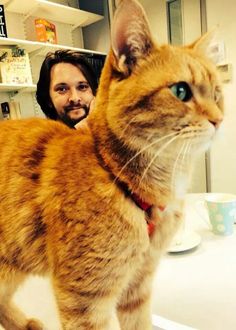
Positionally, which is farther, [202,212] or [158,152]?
[202,212]

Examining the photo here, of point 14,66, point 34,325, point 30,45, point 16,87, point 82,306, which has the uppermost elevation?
point 30,45

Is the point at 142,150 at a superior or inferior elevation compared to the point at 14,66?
inferior

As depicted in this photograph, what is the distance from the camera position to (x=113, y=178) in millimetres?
475

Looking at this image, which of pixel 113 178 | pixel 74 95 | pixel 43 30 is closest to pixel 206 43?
pixel 113 178

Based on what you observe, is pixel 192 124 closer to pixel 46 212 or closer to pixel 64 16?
pixel 46 212

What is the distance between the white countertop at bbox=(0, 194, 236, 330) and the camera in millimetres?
554

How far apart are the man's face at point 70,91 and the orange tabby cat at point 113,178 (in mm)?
879

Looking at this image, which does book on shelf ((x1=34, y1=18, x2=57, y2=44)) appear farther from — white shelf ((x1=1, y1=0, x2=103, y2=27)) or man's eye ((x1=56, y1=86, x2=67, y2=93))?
man's eye ((x1=56, y1=86, x2=67, y2=93))

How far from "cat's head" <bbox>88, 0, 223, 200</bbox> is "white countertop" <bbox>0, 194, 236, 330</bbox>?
0.27m

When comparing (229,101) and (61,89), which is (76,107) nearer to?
(61,89)

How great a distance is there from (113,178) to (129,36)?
20 cm

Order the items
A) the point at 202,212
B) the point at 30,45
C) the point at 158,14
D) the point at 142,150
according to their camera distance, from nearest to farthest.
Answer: the point at 142,150
the point at 202,212
the point at 30,45
the point at 158,14

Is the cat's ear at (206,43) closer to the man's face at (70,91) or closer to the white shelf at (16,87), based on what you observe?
the man's face at (70,91)

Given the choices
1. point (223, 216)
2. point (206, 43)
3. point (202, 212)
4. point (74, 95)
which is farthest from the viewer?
point (74, 95)
